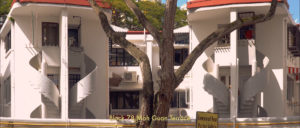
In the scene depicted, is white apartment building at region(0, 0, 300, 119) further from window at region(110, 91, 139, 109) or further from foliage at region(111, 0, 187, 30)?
foliage at region(111, 0, 187, 30)

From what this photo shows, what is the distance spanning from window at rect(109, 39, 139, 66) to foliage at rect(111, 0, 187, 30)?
8676 mm

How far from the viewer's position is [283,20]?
112ft

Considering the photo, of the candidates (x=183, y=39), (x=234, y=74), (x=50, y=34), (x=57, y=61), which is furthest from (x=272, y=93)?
(x=183, y=39)

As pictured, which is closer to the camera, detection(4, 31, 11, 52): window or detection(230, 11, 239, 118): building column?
detection(230, 11, 239, 118): building column

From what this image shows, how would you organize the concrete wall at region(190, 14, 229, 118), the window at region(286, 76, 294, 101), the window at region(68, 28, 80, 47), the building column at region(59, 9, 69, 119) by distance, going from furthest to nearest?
the window at region(286, 76, 294, 101) < the concrete wall at region(190, 14, 229, 118) < the window at region(68, 28, 80, 47) < the building column at region(59, 9, 69, 119)

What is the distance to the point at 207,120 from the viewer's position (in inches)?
497

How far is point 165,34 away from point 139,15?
123 cm

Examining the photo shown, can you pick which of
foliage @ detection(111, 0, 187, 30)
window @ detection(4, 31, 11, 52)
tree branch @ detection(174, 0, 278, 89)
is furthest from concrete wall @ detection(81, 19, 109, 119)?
foliage @ detection(111, 0, 187, 30)

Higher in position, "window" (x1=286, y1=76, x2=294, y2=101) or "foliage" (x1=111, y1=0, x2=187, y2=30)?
"foliage" (x1=111, y1=0, x2=187, y2=30)

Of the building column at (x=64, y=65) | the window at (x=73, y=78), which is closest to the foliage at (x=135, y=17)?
the window at (x=73, y=78)

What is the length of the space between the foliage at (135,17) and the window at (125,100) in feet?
34.7

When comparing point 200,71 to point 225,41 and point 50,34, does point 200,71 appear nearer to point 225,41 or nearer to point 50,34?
point 225,41

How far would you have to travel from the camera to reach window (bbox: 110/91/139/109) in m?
52.0

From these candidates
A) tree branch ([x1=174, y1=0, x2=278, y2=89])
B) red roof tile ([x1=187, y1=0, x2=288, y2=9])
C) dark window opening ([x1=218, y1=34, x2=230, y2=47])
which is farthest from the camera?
dark window opening ([x1=218, y1=34, x2=230, y2=47])
